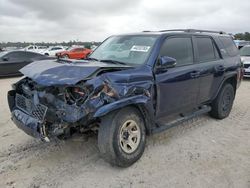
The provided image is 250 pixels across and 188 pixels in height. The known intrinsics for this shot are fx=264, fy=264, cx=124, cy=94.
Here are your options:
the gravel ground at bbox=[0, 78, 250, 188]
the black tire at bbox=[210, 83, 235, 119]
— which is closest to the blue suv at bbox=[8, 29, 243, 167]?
the gravel ground at bbox=[0, 78, 250, 188]

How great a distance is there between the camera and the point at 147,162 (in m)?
3.79

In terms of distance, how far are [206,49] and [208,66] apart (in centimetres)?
38

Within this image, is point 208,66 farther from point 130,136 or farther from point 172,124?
point 130,136

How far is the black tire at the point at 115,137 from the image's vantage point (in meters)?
3.37

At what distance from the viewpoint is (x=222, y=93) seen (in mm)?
5723

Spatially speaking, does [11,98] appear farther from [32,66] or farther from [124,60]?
[124,60]

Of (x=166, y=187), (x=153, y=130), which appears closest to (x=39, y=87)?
(x=153, y=130)

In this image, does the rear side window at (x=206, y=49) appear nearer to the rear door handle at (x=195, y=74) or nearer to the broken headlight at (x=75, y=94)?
the rear door handle at (x=195, y=74)

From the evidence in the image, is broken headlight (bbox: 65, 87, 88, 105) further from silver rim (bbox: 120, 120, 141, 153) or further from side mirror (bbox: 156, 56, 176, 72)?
side mirror (bbox: 156, 56, 176, 72)

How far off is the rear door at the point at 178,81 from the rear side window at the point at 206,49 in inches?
11.8

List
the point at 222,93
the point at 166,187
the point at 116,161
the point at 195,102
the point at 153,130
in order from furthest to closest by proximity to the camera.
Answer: the point at 222,93, the point at 195,102, the point at 153,130, the point at 116,161, the point at 166,187

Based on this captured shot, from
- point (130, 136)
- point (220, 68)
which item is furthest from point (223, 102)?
point (130, 136)

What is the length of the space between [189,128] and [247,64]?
801 centimetres

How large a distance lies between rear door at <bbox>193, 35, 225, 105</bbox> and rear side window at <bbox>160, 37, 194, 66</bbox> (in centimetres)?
22
